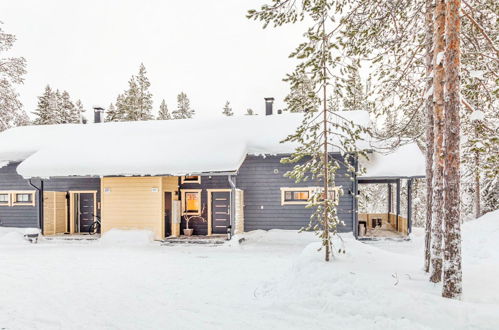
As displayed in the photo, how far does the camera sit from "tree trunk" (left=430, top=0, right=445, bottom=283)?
622 centimetres

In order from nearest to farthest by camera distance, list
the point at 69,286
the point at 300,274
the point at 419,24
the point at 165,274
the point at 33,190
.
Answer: the point at 300,274
the point at 69,286
the point at 419,24
the point at 165,274
the point at 33,190

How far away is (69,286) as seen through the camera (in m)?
7.82

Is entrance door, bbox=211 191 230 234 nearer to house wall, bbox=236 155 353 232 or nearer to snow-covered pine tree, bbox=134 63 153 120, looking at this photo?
house wall, bbox=236 155 353 232

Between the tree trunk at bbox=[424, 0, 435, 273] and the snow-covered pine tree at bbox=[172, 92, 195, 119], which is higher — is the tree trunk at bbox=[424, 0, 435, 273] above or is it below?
below

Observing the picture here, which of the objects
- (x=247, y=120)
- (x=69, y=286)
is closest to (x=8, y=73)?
(x=247, y=120)

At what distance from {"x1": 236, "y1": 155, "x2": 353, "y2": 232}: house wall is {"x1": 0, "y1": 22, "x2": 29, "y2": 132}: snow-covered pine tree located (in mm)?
15165

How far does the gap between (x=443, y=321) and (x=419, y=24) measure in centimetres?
691

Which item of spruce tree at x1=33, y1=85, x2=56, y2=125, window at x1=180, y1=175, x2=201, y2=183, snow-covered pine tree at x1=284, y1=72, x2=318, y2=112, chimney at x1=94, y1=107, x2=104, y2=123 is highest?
spruce tree at x1=33, y1=85, x2=56, y2=125

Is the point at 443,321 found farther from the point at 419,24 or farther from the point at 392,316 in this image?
the point at 419,24

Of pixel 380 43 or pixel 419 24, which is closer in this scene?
pixel 380 43

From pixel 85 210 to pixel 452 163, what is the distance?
16.8 meters

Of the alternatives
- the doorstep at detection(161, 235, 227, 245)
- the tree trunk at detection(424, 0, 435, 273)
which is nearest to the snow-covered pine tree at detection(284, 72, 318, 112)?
the tree trunk at detection(424, 0, 435, 273)

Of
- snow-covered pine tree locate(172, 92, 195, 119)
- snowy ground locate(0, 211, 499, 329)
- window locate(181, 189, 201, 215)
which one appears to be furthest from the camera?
snow-covered pine tree locate(172, 92, 195, 119)

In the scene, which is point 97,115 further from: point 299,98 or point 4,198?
point 299,98
